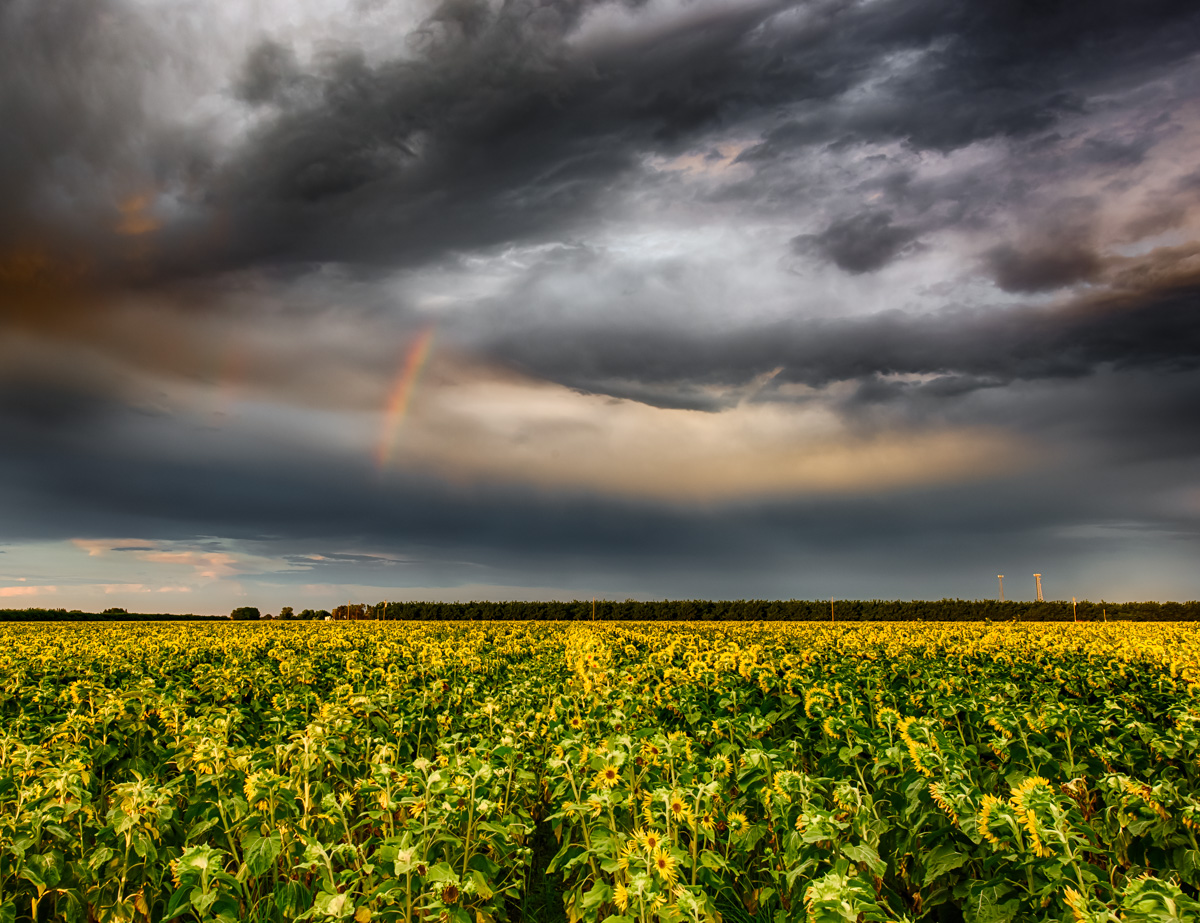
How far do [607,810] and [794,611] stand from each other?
6881cm

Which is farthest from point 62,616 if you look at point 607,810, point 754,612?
point 607,810

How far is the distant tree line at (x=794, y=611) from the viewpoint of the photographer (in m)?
65.4

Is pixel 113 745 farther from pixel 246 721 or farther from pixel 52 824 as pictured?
pixel 52 824

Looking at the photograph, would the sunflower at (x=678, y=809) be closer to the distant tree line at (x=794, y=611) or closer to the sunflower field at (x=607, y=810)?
the sunflower field at (x=607, y=810)

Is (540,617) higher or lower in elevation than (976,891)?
lower

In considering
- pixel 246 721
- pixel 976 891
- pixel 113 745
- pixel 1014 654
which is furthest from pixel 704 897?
pixel 1014 654

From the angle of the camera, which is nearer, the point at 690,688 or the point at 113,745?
the point at 113,745

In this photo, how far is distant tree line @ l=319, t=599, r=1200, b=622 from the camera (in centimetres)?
6544

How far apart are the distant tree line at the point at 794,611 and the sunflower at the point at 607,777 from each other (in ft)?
195

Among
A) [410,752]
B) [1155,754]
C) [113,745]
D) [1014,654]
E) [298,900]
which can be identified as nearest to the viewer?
[298,900]

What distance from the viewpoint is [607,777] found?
16.4ft

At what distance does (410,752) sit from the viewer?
308 inches

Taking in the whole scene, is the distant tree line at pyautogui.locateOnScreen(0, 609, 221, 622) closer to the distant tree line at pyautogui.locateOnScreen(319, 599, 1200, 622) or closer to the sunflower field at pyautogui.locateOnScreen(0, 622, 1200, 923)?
the distant tree line at pyautogui.locateOnScreen(319, 599, 1200, 622)

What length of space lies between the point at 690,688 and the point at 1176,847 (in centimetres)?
502
